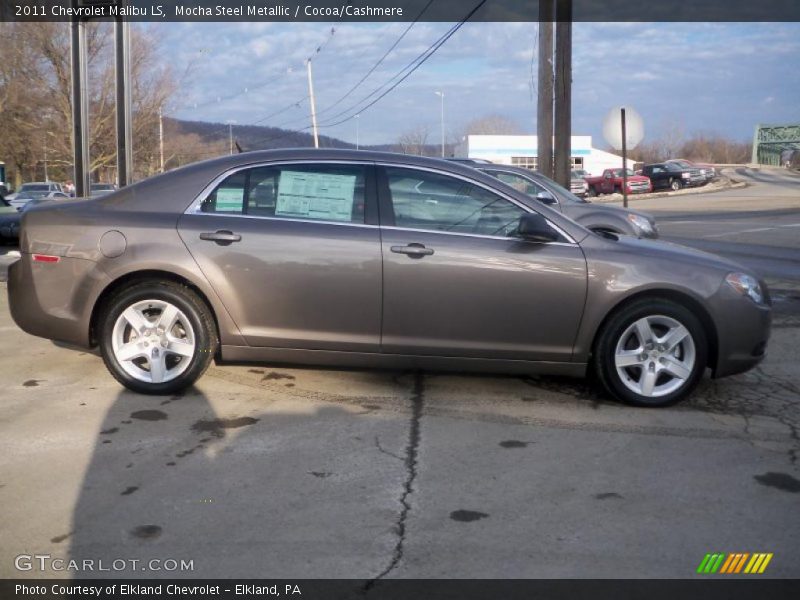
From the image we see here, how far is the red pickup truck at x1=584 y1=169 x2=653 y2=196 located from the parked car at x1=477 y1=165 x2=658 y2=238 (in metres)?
37.7

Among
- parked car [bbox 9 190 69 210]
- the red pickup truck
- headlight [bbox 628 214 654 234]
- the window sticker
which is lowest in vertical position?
headlight [bbox 628 214 654 234]

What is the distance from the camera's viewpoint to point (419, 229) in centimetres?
557

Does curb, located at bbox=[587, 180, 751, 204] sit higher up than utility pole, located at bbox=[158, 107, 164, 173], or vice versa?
utility pole, located at bbox=[158, 107, 164, 173]

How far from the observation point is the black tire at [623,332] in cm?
551

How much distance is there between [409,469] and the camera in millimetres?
4414

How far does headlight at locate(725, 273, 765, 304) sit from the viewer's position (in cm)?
559

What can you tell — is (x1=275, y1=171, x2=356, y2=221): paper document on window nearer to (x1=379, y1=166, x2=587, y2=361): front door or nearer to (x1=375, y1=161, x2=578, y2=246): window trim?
(x1=375, y1=161, x2=578, y2=246): window trim

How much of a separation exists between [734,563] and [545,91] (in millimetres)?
13327

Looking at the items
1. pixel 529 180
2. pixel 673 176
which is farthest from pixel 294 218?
pixel 673 176

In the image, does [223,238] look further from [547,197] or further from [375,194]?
[547,197]

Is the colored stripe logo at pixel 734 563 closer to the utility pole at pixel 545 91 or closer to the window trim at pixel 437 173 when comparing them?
the window trim at pixel 437 173

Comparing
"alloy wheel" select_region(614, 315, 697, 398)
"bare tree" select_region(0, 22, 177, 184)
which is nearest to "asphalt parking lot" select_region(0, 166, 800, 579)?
"alloy wheel" select_region(614, 315, 697, 398)
